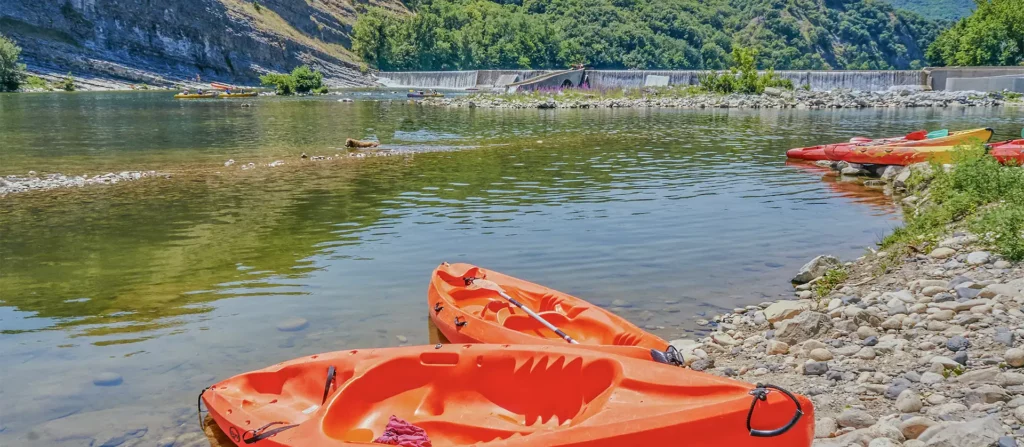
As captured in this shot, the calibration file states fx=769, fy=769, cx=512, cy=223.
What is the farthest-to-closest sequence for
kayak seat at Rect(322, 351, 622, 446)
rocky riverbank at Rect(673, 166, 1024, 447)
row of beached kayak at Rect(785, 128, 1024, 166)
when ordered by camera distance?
row of beached kayak at Rect(785, 128, 1024, 166), kayak seat at Rect(322, 351, 622, 446), rocky riverbank at Rect(673, 166, 1024, 447)

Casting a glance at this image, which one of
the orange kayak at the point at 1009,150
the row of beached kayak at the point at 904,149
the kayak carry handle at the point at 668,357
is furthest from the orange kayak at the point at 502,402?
the row of beached kayak at the point at 904,149

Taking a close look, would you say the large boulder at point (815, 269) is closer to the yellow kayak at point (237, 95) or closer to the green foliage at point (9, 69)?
the yellow kayak at point (237, 95)

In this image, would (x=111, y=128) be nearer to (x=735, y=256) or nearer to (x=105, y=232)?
(x=105, y=232)

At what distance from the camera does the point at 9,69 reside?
252ft

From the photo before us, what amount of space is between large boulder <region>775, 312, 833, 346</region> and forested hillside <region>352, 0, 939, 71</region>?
435 ft

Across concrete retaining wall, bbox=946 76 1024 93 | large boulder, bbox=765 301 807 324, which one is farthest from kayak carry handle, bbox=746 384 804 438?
concrete retaining wall, bbox=946 76 1024 93

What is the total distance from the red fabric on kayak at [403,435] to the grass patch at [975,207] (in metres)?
7.25

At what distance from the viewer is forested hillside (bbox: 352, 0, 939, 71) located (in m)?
139

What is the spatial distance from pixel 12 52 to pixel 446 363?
88780mm

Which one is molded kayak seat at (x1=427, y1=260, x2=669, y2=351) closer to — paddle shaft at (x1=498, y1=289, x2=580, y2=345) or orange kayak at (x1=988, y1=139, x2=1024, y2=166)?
paddle shaft at (x1=498, y1=289, x2=580, y2=345)

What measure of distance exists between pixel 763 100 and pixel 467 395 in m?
52.9

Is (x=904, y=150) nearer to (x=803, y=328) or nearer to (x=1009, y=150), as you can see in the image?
(x=1009, y=150)

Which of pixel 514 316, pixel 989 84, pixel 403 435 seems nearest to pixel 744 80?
pixel 989 84

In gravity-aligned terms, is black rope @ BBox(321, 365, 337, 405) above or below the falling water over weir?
below
